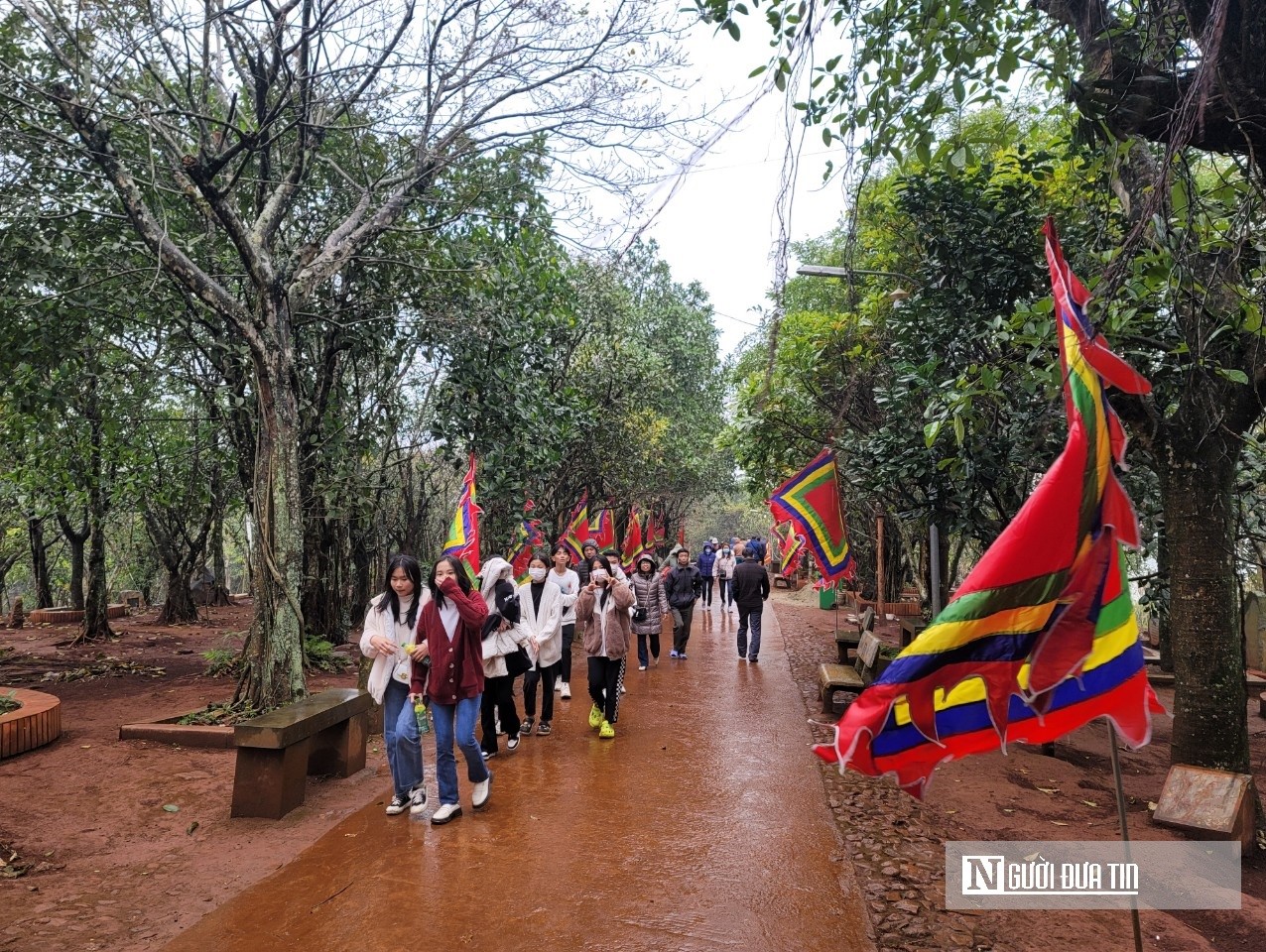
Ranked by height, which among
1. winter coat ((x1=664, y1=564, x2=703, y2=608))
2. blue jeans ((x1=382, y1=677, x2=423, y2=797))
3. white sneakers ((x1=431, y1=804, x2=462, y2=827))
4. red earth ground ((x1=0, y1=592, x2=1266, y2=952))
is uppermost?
winter coat ((x1=664, y1=564, x2=703, y2=608))

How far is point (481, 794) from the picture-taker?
18.5 ft

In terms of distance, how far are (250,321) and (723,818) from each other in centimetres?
610

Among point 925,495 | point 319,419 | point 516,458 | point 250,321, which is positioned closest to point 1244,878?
point 925,495

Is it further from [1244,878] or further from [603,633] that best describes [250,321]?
[1244,878]

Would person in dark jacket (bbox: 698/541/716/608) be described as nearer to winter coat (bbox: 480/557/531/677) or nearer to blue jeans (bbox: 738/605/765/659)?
blue jeans (bbox: 738/605/765/659)

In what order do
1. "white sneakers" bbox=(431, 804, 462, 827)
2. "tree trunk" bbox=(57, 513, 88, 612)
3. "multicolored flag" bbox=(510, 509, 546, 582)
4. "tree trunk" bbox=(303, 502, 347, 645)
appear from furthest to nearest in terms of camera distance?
"tree trunk" bbox=(57, 513, 88, 612) < "multicolored flag" bbox=(510, 509, 546, 582) < "tree trunk" bbox=(303, 502, 347, 645) < "white sneakers" bbox=(431, 804, 462, 827)

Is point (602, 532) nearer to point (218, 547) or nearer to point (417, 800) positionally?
point (218, 547)

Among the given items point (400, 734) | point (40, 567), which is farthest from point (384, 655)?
point (40, 567)

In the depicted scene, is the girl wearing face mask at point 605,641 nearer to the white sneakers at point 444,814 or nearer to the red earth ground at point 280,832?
the red earth ground at point 280,832

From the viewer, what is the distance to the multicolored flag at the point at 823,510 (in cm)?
1098

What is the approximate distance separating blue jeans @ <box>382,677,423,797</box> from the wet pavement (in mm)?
325

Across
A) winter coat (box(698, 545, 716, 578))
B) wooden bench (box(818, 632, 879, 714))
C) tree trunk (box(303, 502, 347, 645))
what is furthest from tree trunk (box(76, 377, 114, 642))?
winter coat (box(698, 545, 716, 578))

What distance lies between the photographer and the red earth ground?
4.00 m

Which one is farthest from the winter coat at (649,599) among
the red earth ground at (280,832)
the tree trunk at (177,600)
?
the tree trunk at (177,600)
